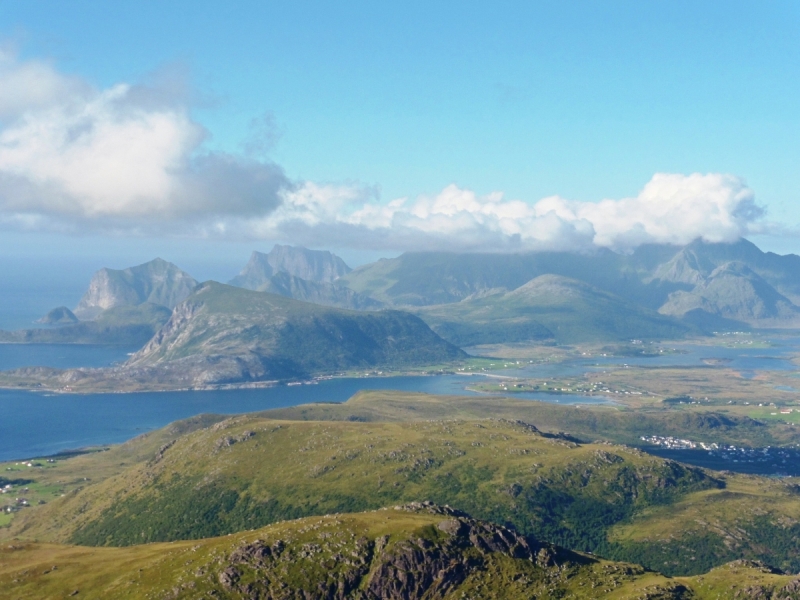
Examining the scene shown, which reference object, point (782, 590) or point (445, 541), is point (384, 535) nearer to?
point (445, 541)

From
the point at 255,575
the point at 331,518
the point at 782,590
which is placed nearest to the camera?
the point at 782,590

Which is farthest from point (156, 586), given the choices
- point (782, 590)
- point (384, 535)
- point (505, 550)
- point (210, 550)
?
point (782, 590)

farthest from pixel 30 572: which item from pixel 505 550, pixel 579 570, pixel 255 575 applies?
pixel 579 570

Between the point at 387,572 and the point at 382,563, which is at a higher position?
the point at 382,563

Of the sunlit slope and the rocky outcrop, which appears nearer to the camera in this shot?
the sunlit slope

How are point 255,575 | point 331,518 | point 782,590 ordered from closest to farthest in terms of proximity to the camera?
point 782,590, point 255,575, point 331,518

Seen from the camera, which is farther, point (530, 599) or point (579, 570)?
point (579, 570)

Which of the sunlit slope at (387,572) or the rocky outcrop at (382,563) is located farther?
the rocky outcrop at (382,563)

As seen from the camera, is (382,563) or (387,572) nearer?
(387,572)
